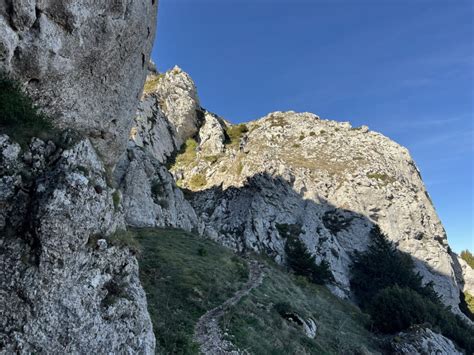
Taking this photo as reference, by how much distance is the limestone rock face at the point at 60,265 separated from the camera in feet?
32.4

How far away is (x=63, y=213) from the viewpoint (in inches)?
438

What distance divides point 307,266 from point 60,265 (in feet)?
146

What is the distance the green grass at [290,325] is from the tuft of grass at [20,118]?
13.3 m

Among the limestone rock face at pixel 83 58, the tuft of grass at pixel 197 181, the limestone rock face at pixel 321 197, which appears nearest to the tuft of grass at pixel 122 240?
the limestone rock face at pixel 83 58

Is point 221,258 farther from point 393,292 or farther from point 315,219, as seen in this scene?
point 315,219

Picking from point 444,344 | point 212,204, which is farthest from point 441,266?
point 212,204

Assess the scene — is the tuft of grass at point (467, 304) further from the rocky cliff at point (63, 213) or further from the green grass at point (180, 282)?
the rocky cliff at point (63, 213)

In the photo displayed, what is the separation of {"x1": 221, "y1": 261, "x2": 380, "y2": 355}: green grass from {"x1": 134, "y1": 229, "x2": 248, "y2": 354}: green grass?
211cm

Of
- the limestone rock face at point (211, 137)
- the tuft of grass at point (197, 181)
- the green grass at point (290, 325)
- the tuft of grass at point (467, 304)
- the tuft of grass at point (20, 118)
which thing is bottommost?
the green grass at point (290, 325)

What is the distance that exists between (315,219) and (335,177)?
15.0m

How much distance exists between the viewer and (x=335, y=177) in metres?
75.0

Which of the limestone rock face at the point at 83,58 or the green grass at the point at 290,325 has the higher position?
the limestone rock face at the point at 83,58

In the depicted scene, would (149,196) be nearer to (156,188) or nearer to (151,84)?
(156,188)

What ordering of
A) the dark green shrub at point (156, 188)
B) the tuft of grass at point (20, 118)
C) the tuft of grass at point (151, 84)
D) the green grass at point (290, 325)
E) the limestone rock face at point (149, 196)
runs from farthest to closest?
the tuft of grass at point (151, 84) < the dark green shrub at point (156, 188) < the limestone rock face at point (149, 196) < the green grass at point (290, 325) < the tuft of grass at point (20, 118)
